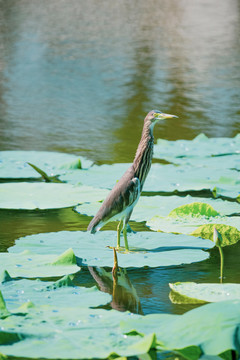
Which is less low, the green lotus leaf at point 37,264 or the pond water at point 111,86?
the green lotus leaf at point 37,264

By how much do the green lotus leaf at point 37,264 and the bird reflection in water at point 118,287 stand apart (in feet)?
0.56

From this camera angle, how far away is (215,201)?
4.69 meters

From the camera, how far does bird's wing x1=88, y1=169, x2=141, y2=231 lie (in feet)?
12.5

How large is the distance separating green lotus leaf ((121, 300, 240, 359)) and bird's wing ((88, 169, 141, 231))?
1196 millimetres

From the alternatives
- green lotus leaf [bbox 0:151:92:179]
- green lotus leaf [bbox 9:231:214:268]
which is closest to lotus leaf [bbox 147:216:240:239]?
green lotus leaf [bbox 9:231:214:268]

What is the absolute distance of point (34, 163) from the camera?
5598mm

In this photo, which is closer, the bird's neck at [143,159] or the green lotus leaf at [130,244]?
the green lotus leaf at [130,244]

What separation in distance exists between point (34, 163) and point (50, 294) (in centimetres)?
274

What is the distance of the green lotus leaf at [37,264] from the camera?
10.7 feet

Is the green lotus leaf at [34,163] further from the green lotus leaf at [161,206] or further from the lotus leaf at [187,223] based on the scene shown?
the lotus leaf at [187,223]

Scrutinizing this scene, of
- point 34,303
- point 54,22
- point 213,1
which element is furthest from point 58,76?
point 213,1

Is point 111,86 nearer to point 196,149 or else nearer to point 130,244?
point 196,149

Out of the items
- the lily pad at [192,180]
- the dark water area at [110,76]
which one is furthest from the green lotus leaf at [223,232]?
the dark water area at [110,76]

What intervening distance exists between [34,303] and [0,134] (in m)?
4.71
